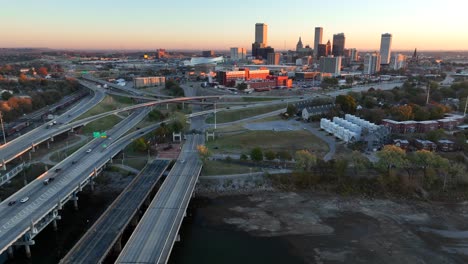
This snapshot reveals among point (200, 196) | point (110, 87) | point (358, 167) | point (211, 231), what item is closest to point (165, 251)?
point (211, 231)

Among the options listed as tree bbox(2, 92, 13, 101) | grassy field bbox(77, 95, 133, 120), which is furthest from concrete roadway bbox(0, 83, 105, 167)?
tree bbox(2, 92, 13, 101)

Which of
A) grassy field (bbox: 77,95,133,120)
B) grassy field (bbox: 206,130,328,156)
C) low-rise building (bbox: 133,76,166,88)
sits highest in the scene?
low-rise building (bbox: 133,76,166,88)

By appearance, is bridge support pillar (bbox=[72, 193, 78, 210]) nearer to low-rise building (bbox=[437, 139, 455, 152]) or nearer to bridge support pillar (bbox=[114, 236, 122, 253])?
bridge support pillar (bbox=[114, 236, 122, 253])

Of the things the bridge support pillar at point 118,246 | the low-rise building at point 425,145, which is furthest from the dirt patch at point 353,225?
the low-rise building at point 425,145

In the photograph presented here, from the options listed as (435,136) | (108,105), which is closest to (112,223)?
(435,136)

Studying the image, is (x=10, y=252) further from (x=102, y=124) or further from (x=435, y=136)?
(x=435, y=136)

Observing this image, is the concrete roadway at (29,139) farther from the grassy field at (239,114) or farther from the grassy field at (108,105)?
the grassy field at (239,114)

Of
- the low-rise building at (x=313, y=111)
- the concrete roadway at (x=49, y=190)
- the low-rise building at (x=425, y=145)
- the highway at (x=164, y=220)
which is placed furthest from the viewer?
the low-rise building at (x=313, y=111)
